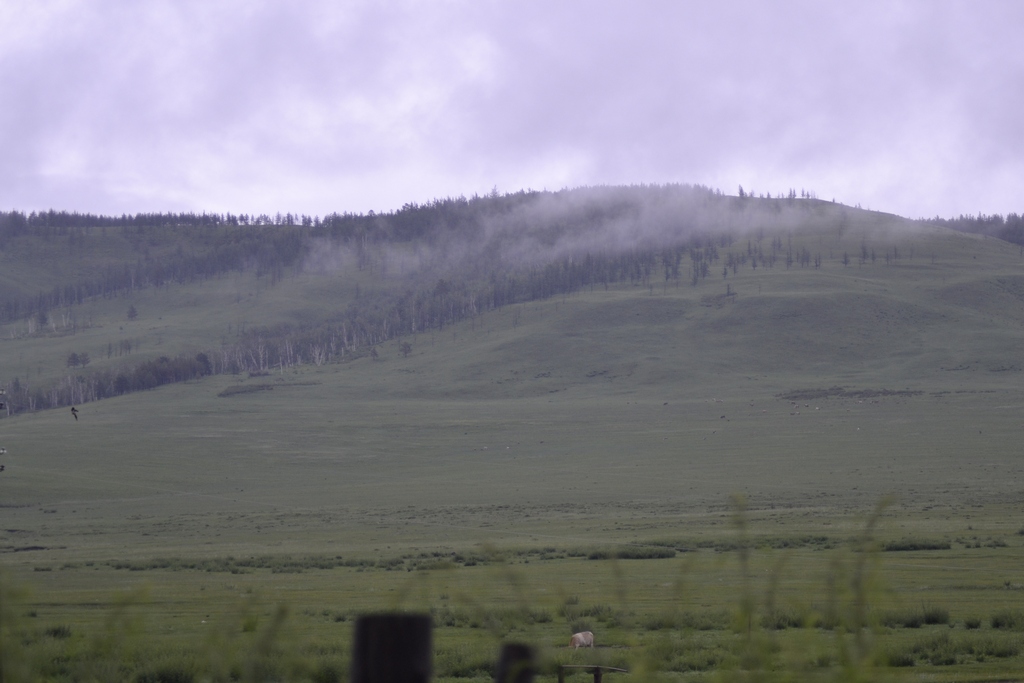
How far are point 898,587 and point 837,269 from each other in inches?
6208

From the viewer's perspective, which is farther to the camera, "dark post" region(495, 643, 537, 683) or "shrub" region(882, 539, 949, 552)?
"shrub" region(882, 539, 949, 552)

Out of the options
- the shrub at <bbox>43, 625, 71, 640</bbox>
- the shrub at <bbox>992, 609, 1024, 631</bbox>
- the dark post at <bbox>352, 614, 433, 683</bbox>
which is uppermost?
the dark post at <bbox>352, 614, 433, 683</bbox>

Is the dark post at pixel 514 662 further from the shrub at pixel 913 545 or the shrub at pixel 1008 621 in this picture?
the shrub at pixel 913 545

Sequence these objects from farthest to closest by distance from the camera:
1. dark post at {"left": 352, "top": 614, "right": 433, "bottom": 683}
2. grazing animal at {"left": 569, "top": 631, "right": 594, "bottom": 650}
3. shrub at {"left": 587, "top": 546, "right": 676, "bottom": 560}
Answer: shrub at {"left": 587, "top": 546, "right": 676, "bottom": 560}, grazing animal at {"left": 569, "top": 631, "right": 594, "bottom": 650}, dark post at {"left": 352, "top": 614, "right": 433, "bottom": 683}

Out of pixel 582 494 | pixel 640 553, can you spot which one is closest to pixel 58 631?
pixel 640 553

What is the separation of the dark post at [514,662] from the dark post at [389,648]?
8.0 inches

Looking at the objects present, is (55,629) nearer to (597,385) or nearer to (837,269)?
(597,385)

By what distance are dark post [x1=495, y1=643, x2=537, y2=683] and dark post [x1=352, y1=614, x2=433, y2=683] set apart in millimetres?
202

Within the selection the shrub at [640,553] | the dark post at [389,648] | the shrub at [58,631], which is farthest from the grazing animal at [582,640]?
the shrub at [640,553]

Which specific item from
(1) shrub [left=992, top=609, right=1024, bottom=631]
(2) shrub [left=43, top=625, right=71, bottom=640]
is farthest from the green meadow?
(2) shrub [left=43, top=625, right=71, bottom=640]

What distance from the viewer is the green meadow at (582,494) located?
9773 millimetres

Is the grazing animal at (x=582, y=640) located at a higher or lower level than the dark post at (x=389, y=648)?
lower

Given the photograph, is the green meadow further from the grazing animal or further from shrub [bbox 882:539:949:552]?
the grazing animal

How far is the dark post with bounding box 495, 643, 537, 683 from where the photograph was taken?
2.61m
